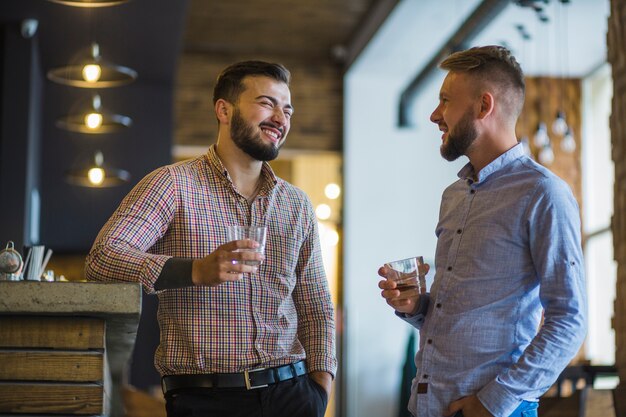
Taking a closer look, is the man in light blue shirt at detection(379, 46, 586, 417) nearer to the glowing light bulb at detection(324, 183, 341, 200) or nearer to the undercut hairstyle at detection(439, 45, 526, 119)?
the undercut hairstyle at detection(439, 45, 526, 119)

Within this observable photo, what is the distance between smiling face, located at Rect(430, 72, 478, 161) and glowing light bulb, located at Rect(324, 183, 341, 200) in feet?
33.1

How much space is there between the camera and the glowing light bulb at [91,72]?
609cm

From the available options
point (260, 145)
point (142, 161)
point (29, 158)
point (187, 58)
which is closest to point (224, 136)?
point (260, 145)

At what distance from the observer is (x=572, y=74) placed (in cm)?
1197

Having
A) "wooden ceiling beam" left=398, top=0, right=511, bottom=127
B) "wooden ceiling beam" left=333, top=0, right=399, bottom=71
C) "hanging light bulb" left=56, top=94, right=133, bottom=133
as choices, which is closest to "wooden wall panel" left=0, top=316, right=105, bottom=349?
"hanging light bulb" left=56, top=94, right=133, bottom=133

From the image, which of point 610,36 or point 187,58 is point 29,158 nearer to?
point 187,58

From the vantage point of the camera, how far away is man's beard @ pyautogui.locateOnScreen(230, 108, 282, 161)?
278cm

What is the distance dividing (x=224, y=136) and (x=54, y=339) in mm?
782

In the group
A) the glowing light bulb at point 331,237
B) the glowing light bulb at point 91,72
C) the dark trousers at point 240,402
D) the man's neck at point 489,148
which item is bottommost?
the dark trousers at point 240,402

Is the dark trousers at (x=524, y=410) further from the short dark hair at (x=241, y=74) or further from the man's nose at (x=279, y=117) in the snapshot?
the short dark hair at (x=241, y=74)

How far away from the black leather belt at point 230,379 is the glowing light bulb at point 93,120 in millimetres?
4619

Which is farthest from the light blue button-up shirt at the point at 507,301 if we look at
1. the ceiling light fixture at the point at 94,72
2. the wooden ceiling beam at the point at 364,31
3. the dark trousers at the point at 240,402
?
the wooden ceiling beam at the point at 364,31

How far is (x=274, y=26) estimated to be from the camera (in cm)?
1107

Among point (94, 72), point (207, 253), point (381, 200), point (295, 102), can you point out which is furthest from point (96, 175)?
point (207, 253)
